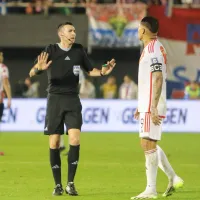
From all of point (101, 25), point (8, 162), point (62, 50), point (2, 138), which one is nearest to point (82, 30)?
point (101, 25)

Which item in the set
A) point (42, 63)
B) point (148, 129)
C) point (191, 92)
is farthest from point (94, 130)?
point (148, 129)

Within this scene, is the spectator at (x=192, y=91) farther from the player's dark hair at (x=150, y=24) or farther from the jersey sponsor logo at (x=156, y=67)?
the jersey sponsor logo at (x=156, y=67)

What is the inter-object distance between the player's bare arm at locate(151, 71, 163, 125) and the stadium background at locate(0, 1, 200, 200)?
127 centimetres

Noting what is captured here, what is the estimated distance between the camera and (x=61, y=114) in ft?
39.0

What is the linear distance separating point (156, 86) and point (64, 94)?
1630mm

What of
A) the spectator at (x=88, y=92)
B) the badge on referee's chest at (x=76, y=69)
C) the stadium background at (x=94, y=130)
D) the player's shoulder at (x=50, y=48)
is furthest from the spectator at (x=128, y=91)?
the player's shoulder at (x=50, y=48)

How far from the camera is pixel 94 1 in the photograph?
3394cm

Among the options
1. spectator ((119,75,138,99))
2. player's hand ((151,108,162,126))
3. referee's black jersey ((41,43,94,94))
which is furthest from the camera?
spectator ((119,75,138,99))

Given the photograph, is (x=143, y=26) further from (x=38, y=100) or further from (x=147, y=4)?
(x=147, y=4)

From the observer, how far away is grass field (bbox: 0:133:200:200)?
12070 mm

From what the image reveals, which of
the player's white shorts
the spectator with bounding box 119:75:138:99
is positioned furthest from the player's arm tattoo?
the spectator with bounding box 119:75:138:99

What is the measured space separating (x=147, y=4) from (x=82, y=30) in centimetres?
274

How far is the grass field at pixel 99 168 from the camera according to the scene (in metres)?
12.1

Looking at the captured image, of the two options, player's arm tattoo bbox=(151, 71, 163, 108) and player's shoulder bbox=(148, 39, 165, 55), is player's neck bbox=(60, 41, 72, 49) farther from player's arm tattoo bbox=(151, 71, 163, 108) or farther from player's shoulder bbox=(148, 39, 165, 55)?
player's arm tattoo bbox=(151, 71, 163, 108)
